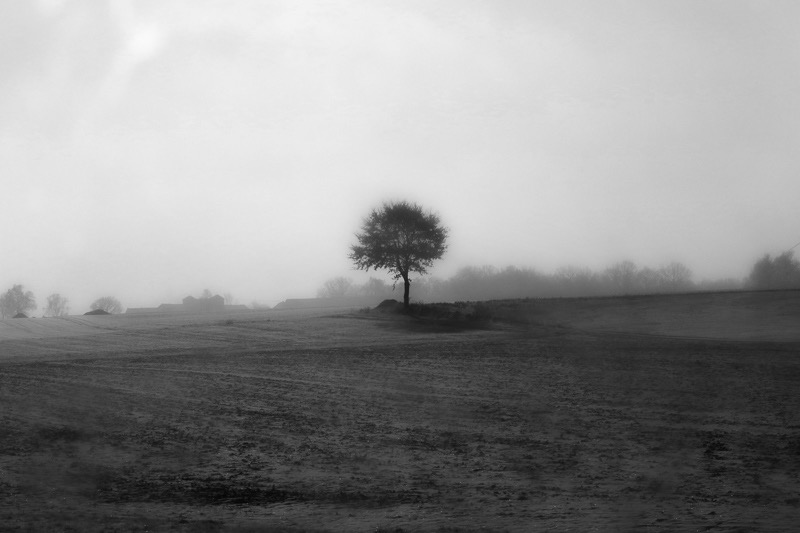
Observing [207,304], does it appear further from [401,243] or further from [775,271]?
[775,271]

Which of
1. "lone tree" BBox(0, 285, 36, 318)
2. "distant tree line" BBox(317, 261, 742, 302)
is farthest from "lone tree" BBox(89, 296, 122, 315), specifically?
"distant tree line" BBox(317, 261, 742, 302)

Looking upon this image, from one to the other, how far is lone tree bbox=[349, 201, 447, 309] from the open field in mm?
31184

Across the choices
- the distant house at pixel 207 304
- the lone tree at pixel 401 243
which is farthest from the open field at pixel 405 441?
the distant house at pixel 207 304

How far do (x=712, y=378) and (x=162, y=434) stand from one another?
56.2 feet

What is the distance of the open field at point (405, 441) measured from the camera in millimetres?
9250

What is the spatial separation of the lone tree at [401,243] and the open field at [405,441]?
31.2 m

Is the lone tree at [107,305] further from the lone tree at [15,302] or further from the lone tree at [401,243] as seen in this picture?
the lone tree at [401,243]

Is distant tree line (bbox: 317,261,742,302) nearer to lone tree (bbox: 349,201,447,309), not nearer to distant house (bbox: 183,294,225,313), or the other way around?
lone tree (bbox: 349,201,447,309)

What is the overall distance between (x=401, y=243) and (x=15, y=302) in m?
114

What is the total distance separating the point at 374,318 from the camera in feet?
184

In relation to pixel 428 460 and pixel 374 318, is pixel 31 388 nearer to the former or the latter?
pixel 428 460

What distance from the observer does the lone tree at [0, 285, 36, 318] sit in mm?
140250

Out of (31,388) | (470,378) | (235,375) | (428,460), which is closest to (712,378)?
(470,378)

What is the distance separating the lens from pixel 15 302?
141m
